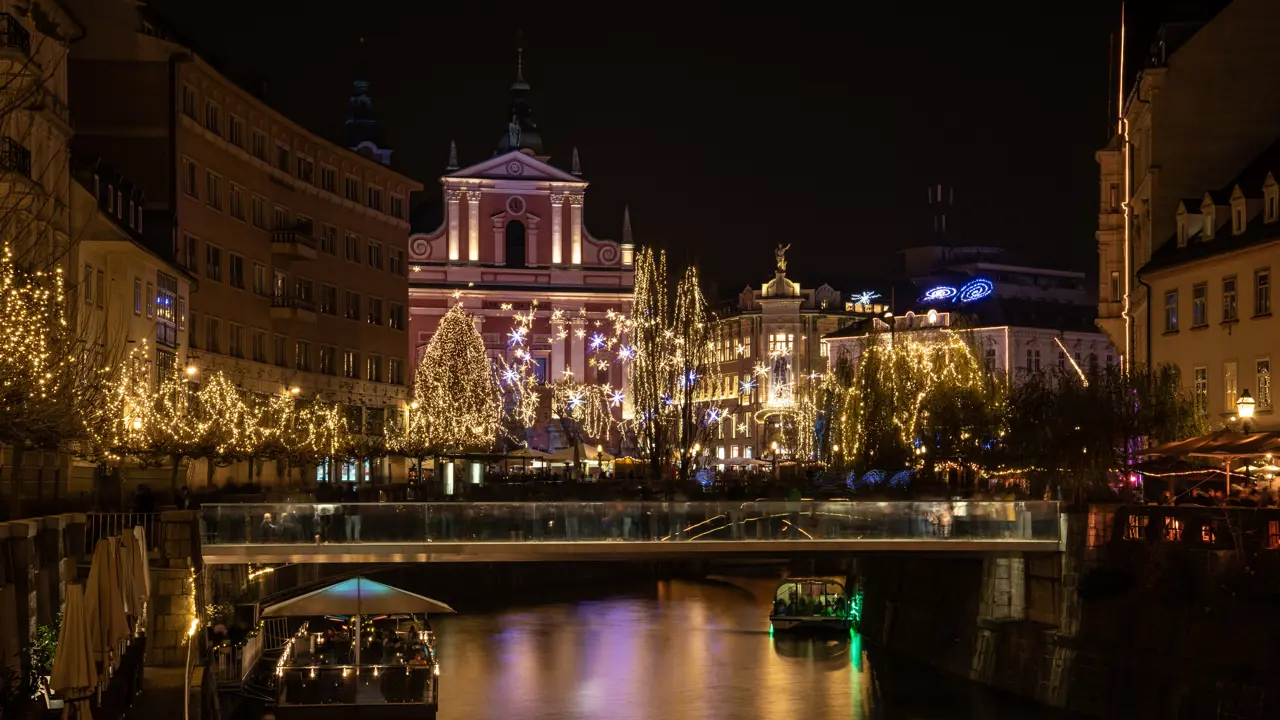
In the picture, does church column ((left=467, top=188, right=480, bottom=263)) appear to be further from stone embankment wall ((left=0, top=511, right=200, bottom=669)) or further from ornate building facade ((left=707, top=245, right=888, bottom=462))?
stone embankment wall ((left=0, top=511, right=200, bottom=669))

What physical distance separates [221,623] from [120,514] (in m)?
6.18

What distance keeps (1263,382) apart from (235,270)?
44801 mm

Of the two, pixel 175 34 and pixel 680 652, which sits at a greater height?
pixel 175 34

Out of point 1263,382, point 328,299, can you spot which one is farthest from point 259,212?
point 1263,382

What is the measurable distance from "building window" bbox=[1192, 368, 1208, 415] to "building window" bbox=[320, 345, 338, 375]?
46.4 metres

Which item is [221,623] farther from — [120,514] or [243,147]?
[243,147]

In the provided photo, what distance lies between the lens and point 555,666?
6712cm

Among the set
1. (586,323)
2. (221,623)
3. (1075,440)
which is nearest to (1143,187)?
(1075,440)

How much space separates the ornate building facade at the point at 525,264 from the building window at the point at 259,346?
57.2 meters

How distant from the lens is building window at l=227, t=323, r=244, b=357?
281 ft

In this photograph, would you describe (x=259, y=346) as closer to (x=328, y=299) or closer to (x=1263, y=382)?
(x=328, y=299)

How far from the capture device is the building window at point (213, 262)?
82.8m

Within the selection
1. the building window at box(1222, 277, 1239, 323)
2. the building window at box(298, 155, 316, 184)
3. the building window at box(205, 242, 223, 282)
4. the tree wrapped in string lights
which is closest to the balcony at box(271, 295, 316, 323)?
the building window at box(298, 155, 316, 184)

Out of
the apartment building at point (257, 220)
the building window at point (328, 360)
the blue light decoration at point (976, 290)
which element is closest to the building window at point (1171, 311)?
the apartment building at point (257, 220)
